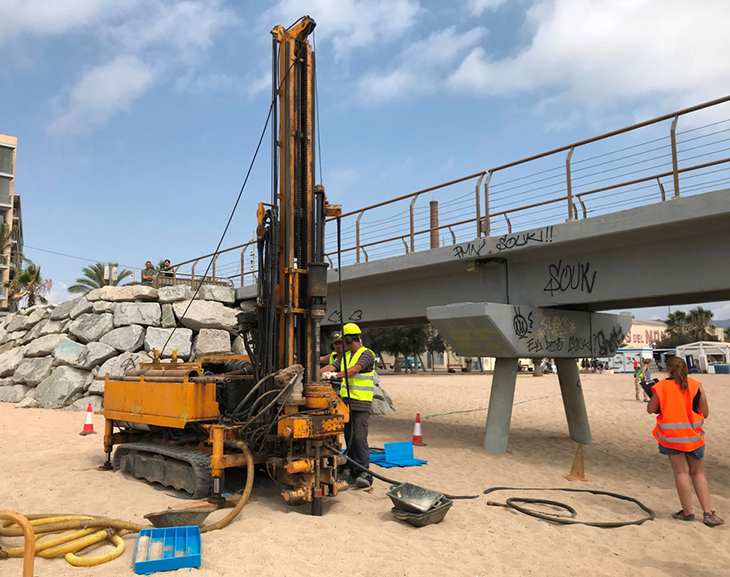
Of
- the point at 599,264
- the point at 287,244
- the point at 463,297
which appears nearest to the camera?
the point at 287,244

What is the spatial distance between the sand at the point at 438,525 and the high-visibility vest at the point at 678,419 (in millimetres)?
939

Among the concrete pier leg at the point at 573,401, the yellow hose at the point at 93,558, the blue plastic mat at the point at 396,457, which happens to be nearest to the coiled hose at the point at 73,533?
the yellow hose at the point at 93,558

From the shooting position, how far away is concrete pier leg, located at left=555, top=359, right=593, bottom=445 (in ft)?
42.2

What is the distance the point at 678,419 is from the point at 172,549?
18.3ft

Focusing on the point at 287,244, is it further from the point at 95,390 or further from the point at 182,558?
the point at 95,390

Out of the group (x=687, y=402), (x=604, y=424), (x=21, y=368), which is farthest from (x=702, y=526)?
(x=21, y=368)

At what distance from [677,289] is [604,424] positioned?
27.5 feet

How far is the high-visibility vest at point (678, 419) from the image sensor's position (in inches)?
267

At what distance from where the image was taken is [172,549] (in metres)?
4.70

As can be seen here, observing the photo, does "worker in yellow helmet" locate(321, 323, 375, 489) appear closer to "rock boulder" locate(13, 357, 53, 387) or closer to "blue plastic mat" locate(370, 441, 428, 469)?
"blue plastic mat" locate(370, 441, 428, 469)

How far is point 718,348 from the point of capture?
50.4 meters

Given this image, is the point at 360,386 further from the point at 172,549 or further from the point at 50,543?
the point at 50,543

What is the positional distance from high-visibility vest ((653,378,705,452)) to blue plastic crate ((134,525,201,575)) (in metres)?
5.13

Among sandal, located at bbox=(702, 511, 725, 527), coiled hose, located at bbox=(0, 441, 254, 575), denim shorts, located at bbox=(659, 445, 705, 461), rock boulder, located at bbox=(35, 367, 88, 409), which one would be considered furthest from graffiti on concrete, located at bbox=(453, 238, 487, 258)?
rock boulder, located at bbox=(35, 367, 88, 409)
